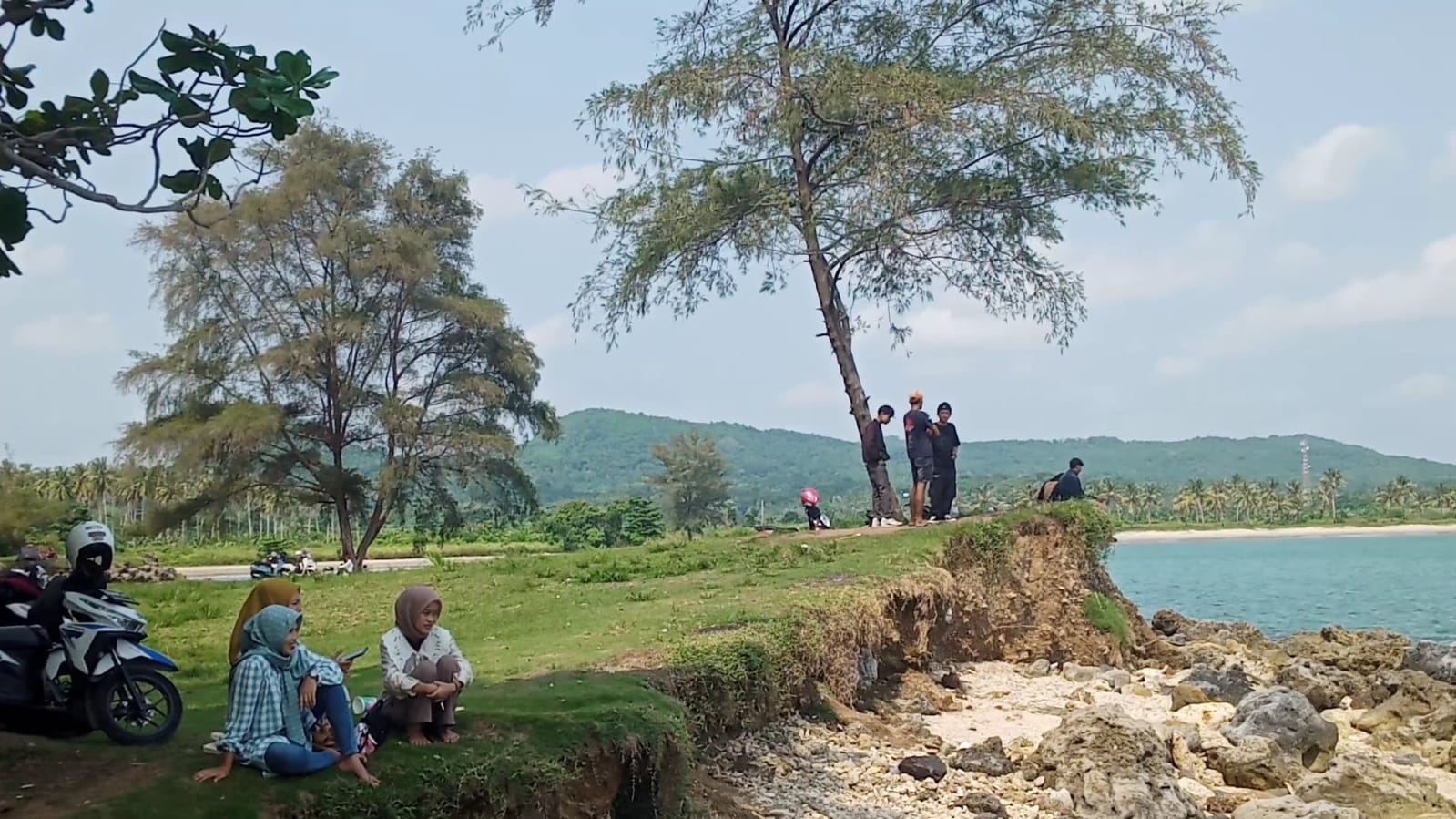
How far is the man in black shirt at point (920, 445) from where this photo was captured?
17375 millimetres

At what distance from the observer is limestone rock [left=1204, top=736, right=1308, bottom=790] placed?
39.3 ft

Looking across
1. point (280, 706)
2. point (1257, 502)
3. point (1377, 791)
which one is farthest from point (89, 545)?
point (1257, 502)

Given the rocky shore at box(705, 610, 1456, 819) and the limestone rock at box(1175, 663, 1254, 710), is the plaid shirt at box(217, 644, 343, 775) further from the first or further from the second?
the limestone rock at box(1175, 663, 1254, 710)

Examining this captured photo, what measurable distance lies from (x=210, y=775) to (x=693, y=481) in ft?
200

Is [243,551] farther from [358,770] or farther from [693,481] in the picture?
[358,770]

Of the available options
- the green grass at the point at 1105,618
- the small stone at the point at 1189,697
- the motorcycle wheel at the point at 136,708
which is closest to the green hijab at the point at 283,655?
the motorcycle wheel at the point at 136,708

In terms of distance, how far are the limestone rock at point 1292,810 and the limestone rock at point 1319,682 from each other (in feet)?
19.0

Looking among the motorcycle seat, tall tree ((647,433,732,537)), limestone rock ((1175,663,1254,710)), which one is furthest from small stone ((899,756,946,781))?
tall tree ((647,433,732,537))

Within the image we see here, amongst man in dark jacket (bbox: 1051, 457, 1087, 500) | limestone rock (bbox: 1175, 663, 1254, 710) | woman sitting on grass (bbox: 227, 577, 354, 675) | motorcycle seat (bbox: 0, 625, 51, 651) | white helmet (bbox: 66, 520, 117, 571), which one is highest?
man in dark jacket (bbox: 1051, 457, 1087, 500)

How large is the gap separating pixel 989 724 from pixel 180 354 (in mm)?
21037

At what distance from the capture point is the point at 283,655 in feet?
20.4

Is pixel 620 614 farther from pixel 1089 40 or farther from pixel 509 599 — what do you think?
pixel 1089 40

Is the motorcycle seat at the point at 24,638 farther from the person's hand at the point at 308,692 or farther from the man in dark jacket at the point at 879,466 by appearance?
the man in dark jacket at the point at 879,466

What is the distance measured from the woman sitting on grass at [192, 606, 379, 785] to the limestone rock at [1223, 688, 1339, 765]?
9.30 metres
